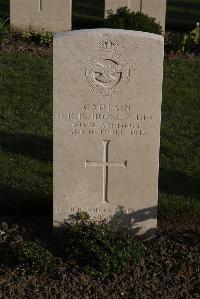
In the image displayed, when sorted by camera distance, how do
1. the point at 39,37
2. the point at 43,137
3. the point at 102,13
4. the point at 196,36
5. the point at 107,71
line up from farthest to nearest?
the point at 102,13 < the point at 39,37 < the point at 196,36 < the point at 43,137 < the point at 107,71

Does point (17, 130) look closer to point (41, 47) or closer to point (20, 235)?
point (20, 235)

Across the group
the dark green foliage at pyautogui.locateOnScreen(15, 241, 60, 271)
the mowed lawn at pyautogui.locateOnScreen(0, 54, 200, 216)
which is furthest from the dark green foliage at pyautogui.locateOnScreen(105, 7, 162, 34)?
the dark green foliage at pyautogui.locateOnScreen(15, 241, 60, 271)

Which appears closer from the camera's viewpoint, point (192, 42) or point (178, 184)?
point (178, 184)

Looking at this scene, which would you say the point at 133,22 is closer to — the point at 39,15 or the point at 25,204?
the point at 39,15

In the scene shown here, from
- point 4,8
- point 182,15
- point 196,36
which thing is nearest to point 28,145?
point 196,36

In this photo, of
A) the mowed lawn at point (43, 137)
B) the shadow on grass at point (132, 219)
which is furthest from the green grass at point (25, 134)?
the shadow on grass at point (132, 219)

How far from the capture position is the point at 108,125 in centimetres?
629

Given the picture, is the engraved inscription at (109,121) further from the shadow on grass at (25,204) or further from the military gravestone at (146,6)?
the military gravestone at (146,6)

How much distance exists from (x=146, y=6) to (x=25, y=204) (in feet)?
23.8

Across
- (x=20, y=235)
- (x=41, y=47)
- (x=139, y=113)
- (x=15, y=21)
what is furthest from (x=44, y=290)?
(x=15, y=21)

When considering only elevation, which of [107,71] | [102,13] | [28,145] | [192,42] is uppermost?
[102,13]

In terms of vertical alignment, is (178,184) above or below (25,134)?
below

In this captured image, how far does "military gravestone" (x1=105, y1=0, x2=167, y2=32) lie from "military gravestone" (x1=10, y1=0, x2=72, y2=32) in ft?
2.80

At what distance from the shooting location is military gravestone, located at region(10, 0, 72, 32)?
13.5 meters
